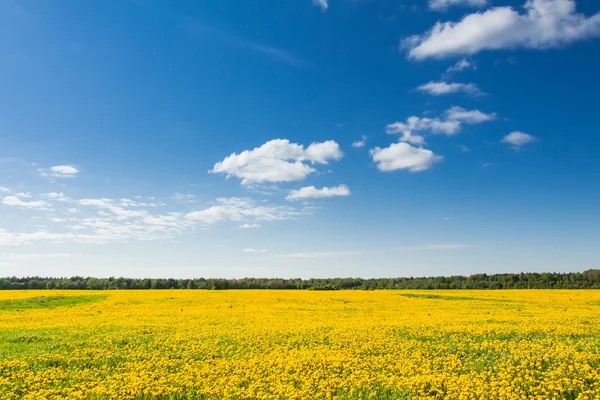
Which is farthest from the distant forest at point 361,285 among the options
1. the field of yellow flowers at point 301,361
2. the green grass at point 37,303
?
the field of yellow flowers at point 301,361

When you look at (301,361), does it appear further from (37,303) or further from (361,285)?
(361,285)

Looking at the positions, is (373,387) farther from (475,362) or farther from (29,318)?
(29,318)

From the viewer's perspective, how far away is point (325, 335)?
21.4m

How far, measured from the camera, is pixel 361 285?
416 feet

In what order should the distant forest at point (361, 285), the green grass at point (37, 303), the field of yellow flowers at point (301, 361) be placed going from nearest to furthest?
the field of yellow flowers at point (301, 361) → the green grass at point (37, 303) → the distant forest at point (361, 285)

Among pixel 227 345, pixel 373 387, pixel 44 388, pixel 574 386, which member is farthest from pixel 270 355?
pixel 574 386

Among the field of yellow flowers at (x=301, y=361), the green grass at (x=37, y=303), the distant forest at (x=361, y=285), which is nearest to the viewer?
the field of yellow flowers at (x=301, y=361)

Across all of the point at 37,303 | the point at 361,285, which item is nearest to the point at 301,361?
the point at 37,303

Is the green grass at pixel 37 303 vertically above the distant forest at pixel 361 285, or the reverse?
the green grass at pixel 37 303

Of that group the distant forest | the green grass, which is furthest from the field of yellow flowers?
the distant forest

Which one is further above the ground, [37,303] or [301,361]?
[301,361]

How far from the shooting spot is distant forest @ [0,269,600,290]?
10569 centimetres

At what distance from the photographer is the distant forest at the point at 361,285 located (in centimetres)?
10569

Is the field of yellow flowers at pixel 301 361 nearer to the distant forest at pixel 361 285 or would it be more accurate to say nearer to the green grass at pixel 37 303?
the green grass at pixel 37 303
